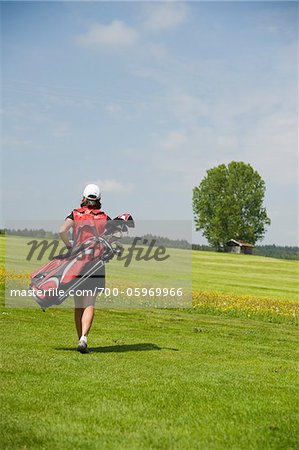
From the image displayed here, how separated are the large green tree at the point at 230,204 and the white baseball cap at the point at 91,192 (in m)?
83.2

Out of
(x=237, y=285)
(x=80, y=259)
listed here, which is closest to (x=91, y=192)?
(x=80, y=259)

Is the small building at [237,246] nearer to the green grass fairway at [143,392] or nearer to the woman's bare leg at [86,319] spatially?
the green grass fairway at [143,392]

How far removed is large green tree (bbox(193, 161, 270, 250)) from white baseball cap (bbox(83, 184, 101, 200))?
83.2 meters

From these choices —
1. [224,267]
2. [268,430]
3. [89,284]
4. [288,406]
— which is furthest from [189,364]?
[224,267]

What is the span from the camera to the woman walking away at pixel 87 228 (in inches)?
407

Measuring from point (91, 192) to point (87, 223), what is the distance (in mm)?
546

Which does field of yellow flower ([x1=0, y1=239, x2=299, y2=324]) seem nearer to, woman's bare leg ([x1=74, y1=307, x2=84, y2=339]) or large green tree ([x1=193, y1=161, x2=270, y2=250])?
woman's bare leg ([x1=74, y1=307, x2=84, y2=339])

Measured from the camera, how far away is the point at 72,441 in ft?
17.0

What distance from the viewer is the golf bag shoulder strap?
1038cm

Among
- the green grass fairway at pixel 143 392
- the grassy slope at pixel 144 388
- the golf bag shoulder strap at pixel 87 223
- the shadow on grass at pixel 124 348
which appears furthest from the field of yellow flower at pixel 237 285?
the golf bag shoulder strap at pixel 87 223

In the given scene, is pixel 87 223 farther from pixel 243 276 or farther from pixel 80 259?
pixel 243 276

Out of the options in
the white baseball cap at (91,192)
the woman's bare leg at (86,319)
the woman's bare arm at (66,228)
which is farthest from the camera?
the white baseball cap at (91,192)

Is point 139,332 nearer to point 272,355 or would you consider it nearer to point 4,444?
point 272,355

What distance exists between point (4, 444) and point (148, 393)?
236 centimetres
